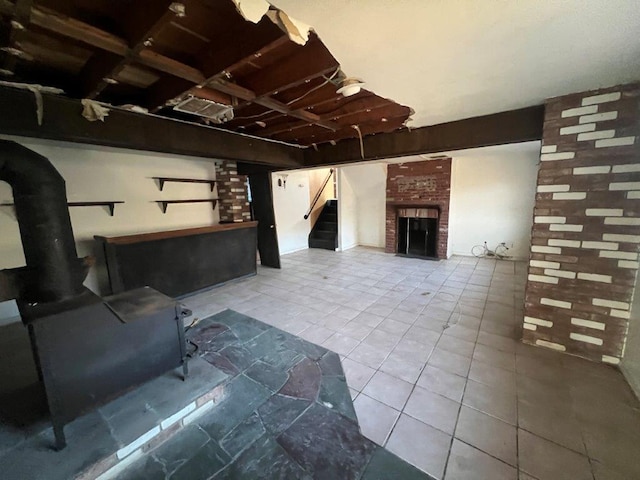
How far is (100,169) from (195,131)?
1735 mm

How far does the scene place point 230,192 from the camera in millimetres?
4613

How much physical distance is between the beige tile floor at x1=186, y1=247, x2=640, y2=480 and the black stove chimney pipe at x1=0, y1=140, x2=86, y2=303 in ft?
6.11

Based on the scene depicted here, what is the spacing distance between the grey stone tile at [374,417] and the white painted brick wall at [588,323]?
5.93ft

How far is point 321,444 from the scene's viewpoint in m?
1.49

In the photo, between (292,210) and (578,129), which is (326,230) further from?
(578,129)

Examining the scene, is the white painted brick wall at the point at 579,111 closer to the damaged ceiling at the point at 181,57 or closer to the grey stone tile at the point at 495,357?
the damaged ceiling at the point at 181,57

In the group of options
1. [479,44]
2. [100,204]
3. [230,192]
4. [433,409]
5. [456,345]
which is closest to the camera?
[479,44]

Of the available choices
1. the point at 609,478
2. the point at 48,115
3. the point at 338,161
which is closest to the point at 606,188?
the point at 609,478

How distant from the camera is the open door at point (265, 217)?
4848mm

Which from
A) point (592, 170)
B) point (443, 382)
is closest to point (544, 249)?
point (592, 170)

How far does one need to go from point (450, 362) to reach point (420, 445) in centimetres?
91

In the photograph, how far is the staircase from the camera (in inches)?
267

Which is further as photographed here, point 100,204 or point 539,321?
point 100,204

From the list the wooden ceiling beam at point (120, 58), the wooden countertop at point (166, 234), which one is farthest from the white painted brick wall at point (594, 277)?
the wooden countertop at point (166, 234)
